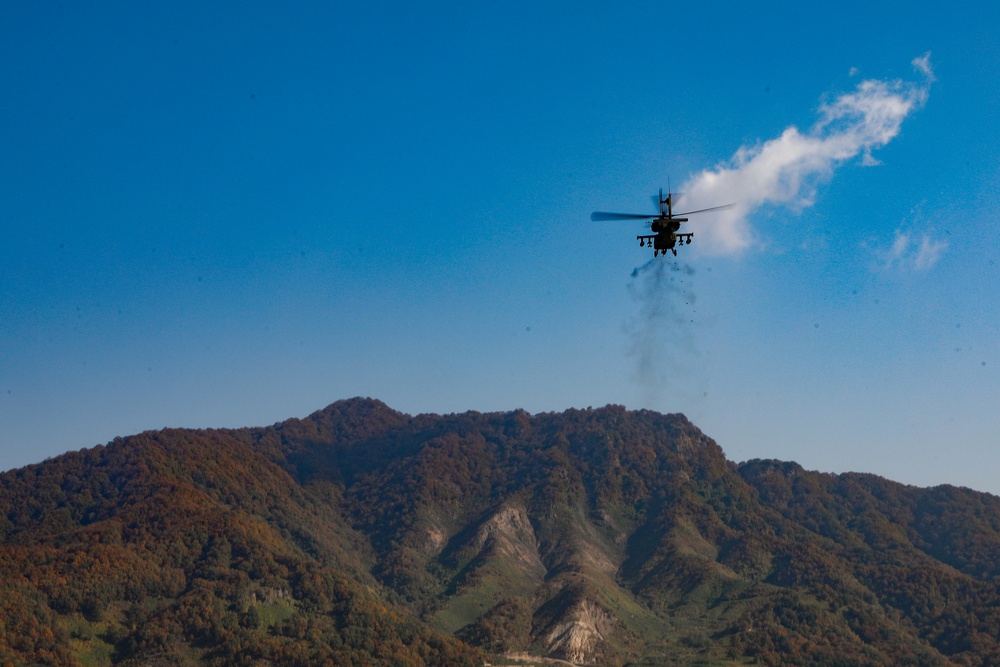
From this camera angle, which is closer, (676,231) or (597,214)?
(597,214)
